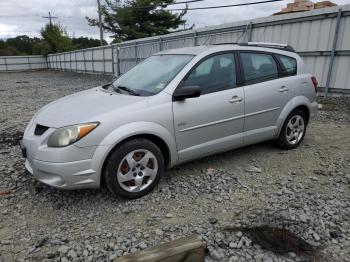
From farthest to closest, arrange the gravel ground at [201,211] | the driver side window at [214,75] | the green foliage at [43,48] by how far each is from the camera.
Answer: the green foliage at [43,48] → the driver side window at [214,75] → the gravel ground at [201,211]

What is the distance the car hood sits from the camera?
330 centimetres

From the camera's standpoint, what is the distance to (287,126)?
4910 mm

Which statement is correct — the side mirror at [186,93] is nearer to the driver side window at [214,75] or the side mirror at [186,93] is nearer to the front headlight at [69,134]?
the driver side window at [214,75]

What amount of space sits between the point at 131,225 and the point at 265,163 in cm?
238

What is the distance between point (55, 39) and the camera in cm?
4678

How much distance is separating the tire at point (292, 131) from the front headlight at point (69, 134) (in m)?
3.08

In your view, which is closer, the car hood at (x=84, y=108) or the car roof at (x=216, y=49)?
the car hood at (x=84, y=108)

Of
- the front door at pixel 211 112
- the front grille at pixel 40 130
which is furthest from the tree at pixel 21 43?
the front door at pixel 211 112

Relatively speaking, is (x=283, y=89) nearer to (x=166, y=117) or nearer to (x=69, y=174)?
(x=166, y=117)

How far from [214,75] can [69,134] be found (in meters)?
2.01

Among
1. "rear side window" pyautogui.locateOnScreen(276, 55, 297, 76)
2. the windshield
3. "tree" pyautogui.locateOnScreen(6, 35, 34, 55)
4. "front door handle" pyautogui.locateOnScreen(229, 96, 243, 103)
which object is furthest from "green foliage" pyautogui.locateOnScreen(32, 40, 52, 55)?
"front door handle" pyautogui.locateOnScreen(229, 96, 243, 103)

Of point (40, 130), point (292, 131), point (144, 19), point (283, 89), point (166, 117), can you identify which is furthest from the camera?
point (144, 19)

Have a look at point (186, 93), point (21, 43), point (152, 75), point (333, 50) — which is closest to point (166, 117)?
point (186, 93)

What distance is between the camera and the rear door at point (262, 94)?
14.2ft
